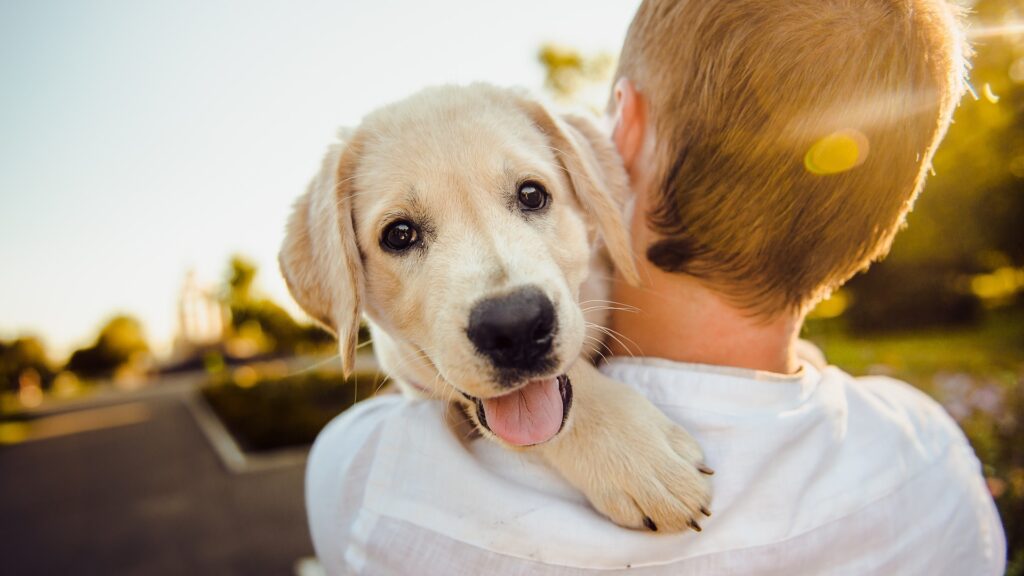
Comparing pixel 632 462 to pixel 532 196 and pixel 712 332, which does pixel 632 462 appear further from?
pixel 532 196

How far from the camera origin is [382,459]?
6.39 feet

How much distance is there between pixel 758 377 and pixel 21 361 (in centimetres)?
5125

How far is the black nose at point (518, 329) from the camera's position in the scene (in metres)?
2.03

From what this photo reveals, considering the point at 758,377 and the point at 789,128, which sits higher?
the point at 789,128

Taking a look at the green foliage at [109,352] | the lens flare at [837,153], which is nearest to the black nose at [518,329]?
the lens flare at [837,153]

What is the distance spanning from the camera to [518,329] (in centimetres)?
202

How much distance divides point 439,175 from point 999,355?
18.0 metres

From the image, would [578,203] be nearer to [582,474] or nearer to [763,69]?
[763,69]

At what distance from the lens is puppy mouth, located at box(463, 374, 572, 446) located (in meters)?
2.04

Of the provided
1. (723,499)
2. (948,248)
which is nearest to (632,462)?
(723,499)

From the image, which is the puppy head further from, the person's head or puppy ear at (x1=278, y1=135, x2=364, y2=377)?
the person's head

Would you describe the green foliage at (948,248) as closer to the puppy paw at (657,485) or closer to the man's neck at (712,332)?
the man's neck at (712,332)

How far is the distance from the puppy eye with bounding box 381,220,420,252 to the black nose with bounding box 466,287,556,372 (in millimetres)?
636

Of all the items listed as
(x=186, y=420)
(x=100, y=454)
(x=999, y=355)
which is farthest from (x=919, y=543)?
(x=186, y=420)
